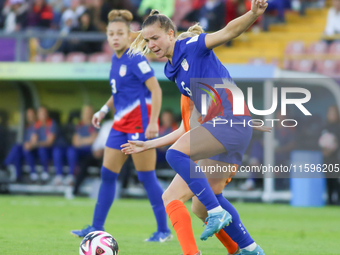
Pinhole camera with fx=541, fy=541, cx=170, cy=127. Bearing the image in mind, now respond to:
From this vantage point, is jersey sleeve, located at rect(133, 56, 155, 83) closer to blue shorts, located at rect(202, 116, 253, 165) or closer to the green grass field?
the green grass field

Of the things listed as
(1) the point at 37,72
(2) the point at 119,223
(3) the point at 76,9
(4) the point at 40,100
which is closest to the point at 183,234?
(2) the point at 119,223

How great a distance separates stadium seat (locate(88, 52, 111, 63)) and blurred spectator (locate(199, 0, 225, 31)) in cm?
262

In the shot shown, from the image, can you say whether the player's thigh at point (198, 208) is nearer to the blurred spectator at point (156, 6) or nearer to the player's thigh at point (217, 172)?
the player's thigh at point (217, 172)

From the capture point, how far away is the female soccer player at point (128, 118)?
245 inches

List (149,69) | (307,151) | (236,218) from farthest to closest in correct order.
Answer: (307,151)
(149,69)
(236,218)

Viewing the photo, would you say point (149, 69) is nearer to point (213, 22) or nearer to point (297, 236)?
point (297, 236)

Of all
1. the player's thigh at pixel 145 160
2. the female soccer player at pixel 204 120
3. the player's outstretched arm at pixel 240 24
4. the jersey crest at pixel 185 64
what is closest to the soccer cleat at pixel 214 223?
the female soccer player at pixel 204 120

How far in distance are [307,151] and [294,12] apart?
6.24 m

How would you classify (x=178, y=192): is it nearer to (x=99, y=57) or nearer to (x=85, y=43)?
(x=99, y=57)

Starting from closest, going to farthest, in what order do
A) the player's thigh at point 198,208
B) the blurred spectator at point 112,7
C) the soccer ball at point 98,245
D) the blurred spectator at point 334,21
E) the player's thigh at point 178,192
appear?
1. the player's thigh at point 178,192
2. the soccer ball at point 98,245
3. the player's thigh at point 198,208
4. the blurred spectator at point 334,21
5. the blurred spectator at point 112,7

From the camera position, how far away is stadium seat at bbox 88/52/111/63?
45.9 ft

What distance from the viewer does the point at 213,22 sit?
45.8 ft

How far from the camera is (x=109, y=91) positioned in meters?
14.1

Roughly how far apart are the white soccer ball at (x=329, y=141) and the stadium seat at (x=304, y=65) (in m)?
1.89
